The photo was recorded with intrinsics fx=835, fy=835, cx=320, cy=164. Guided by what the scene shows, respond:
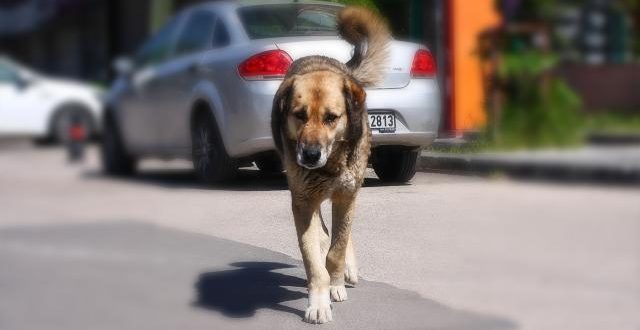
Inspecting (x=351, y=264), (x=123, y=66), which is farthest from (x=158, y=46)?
(x=351, y=264)

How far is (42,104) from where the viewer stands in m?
1.74

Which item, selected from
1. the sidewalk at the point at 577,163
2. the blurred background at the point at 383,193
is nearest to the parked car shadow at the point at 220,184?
the blurred background at the point at 383,193

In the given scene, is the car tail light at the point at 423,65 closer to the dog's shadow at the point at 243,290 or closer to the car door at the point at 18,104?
the dog's shadow at the point at 243,290

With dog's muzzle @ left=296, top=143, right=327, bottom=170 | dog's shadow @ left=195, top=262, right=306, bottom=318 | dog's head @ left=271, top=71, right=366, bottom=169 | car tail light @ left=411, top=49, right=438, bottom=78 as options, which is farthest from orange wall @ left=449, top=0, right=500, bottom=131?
dog's shadow @ left=195, top=262, right=306, bottom=318

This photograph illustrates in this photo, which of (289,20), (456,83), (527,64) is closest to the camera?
(527,64)

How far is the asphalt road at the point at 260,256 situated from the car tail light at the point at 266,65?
196 mm

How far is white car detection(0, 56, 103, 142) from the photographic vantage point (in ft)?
5.25

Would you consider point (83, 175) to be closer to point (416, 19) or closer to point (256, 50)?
point (256, 50)

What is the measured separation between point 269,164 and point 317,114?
0.24 m

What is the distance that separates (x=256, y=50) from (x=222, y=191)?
11.0 inches

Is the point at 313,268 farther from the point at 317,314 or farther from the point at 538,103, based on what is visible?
the point at 538,103

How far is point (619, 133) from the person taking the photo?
797mm

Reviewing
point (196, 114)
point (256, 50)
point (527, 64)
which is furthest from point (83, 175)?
point (527, 64)

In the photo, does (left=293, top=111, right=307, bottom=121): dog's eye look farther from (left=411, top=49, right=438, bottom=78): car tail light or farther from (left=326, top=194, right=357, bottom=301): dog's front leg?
(left=411, top=49, right=438, bottom=78): car tail light
